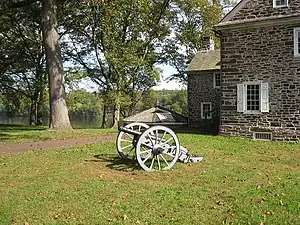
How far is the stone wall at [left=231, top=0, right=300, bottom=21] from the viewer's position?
16.4m

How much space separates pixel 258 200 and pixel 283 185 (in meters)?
1.43

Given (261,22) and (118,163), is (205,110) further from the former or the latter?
(118,163)

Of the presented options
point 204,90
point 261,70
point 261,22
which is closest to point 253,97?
point 261,70

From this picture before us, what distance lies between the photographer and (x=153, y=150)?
905 cm

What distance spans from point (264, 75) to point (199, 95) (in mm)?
11321

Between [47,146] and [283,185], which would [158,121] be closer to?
[47,146]

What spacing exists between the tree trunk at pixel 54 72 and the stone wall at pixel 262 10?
9695mm

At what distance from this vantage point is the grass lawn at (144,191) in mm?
5809

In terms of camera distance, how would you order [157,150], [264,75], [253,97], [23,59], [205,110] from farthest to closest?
[23,59]
[205,110]
[253,97]
[264,75]
[157,150]

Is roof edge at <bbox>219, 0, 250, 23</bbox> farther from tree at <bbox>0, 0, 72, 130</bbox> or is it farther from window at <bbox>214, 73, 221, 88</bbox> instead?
window at <bbox>214, 73, 221, 88</bbox>

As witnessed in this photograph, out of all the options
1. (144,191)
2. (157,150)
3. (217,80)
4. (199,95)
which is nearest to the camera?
(144,191)

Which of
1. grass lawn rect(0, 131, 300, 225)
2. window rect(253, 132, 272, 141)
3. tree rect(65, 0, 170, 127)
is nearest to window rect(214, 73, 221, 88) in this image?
tree rect(65, 0, 170, 127)

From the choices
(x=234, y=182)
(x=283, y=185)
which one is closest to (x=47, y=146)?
(x=234, y=182)

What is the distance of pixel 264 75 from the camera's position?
1700 cm
